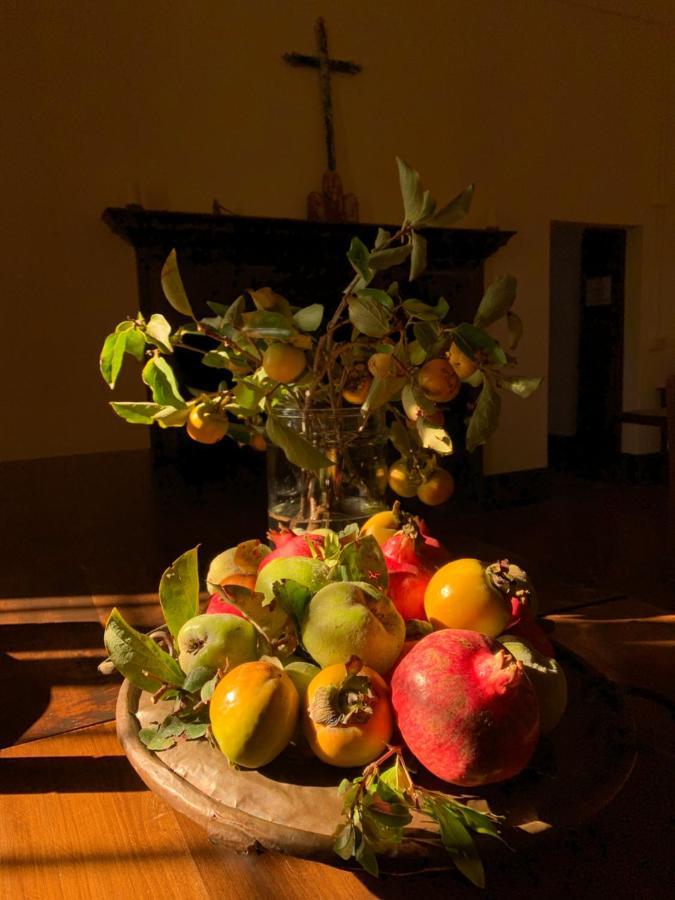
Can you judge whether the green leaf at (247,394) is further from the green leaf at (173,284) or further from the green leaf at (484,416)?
the green leaf at (484,416)

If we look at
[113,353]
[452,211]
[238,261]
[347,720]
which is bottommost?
[347,720]

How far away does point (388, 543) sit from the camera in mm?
627

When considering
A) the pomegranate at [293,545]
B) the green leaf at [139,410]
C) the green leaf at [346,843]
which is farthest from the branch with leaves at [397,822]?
the green leaf at [139,410]

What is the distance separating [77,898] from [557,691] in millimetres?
322

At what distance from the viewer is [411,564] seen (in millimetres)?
599

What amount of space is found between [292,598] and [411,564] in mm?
140

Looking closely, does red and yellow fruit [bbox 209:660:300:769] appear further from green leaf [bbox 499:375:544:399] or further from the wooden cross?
the wooden cross

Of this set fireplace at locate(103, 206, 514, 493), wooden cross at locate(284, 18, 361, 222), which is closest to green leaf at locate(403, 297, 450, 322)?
fireplace at locate(103, 206, 514, 493)

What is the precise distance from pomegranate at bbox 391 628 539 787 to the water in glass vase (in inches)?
14.9

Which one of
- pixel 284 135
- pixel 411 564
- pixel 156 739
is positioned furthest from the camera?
pixel 284 135

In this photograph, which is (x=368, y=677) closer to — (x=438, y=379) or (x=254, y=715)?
(x=254, y=715)

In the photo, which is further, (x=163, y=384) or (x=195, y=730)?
(x=163, y=384)

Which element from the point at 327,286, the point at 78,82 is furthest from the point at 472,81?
the point at 78,82

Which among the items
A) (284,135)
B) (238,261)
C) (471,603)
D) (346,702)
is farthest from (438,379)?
(284,135)
